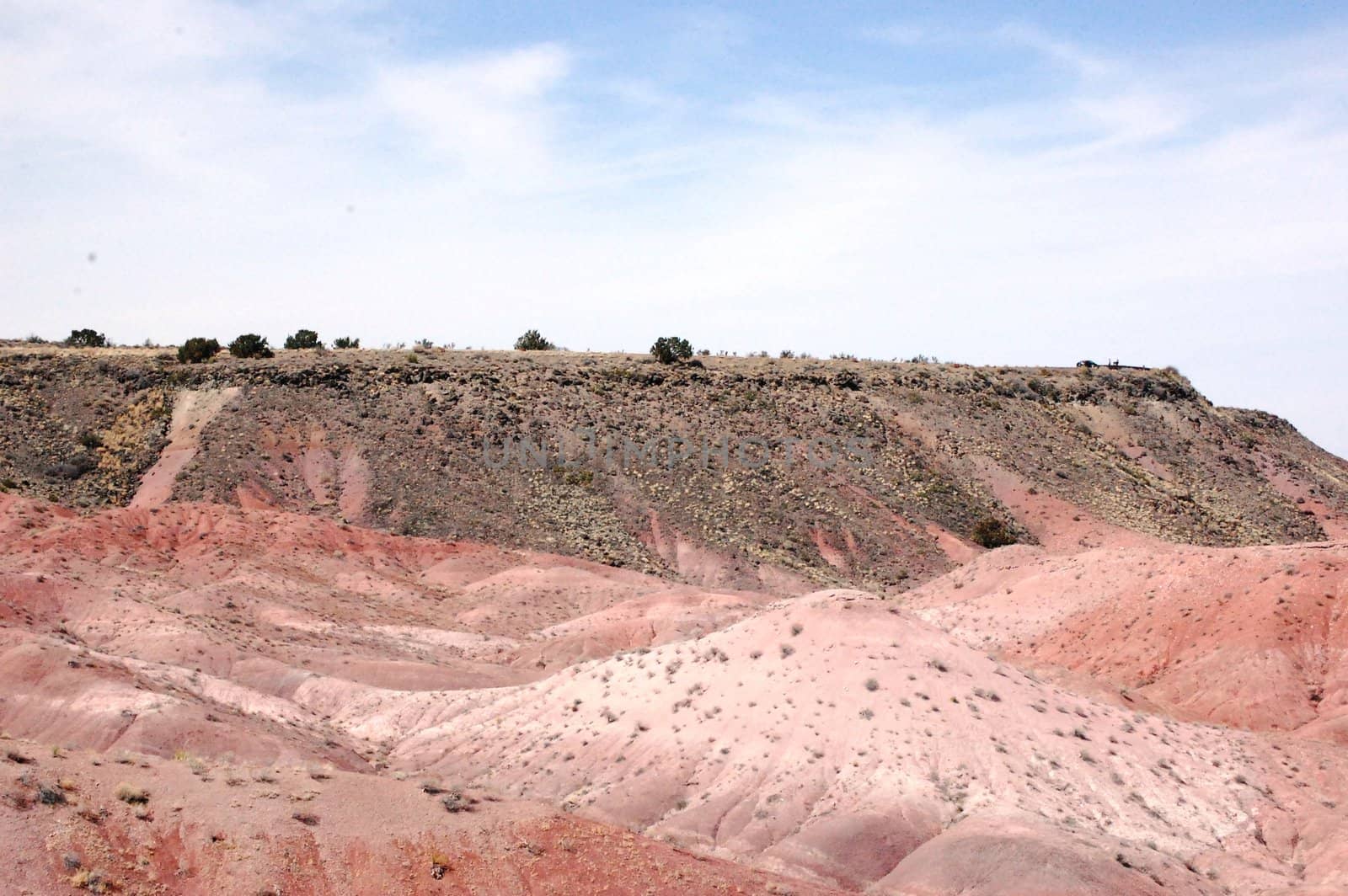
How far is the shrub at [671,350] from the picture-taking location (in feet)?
312

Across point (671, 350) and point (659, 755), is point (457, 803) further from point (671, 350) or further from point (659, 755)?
point (671, 350)

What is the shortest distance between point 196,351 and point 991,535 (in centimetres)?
5189

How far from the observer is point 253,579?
180 ft

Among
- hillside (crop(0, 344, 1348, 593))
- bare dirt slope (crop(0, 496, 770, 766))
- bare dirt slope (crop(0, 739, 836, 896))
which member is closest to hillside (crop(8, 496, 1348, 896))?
bare dirt slope (crop(0, 739, 836, 896))

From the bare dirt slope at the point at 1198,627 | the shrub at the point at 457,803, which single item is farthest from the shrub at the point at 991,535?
the shrub at the point at 457,803

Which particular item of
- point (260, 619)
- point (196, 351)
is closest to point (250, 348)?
point (196, 351)

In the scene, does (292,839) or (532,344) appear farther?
(532,344)

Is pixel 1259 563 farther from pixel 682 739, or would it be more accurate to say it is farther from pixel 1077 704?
pixel 682 739

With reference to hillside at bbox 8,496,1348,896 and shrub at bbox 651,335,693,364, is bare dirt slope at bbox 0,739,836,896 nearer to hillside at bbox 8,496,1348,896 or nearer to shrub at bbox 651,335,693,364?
hillside at bbox 8,496,1348,896

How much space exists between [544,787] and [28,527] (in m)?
36.7

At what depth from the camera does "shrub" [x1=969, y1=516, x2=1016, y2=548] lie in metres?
75.2

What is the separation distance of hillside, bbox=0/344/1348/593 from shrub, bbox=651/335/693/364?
169cm

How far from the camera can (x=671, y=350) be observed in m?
95.9

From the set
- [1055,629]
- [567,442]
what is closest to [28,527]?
[567,442]
